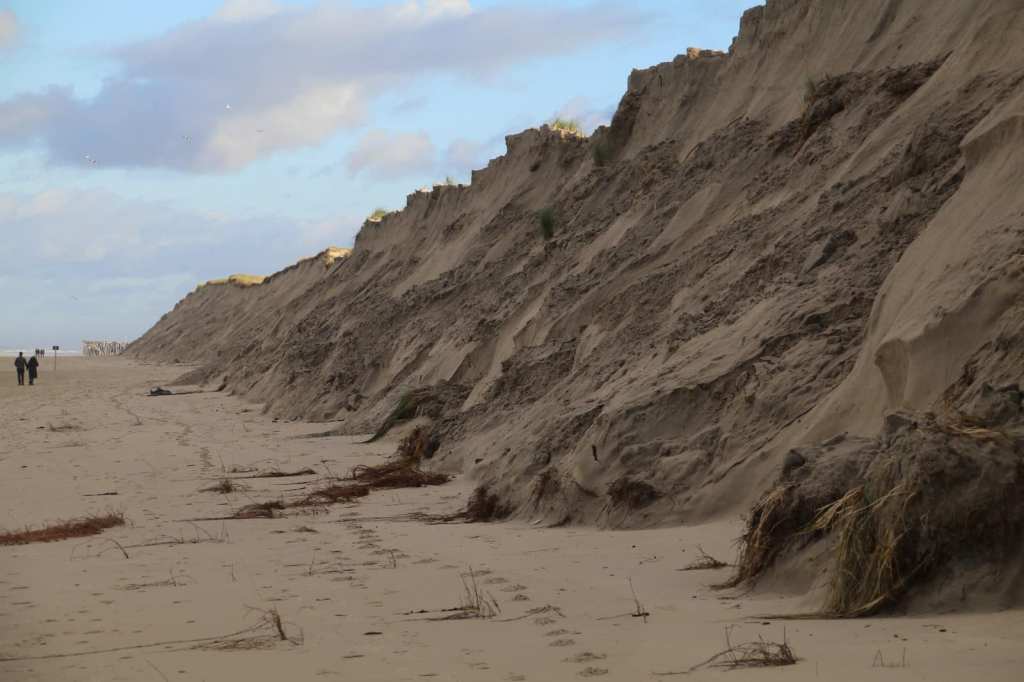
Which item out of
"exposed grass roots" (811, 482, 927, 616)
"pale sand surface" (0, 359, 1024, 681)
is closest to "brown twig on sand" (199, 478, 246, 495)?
"pale sand surface" (0, 359, 1024, 681)

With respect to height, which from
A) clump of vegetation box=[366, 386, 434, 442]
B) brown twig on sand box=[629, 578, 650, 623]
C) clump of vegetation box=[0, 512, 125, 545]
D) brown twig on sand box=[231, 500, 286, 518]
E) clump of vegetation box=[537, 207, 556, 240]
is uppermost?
clump of vegetation box=[537, 207, 556, 240]

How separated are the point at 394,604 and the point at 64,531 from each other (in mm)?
3685

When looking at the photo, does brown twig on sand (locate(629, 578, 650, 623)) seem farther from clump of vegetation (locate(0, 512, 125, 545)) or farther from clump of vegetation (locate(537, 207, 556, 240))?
clump of vegetation (locate(537, 207, 556, 240))

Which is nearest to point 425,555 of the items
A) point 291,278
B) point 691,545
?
point 691,545

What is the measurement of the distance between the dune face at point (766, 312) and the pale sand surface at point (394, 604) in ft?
1.68

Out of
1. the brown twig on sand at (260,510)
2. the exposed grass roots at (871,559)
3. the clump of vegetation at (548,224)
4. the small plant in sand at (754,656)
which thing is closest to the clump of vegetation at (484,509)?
the brown twig on sand at (260,510)

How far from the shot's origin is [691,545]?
21.5 ft

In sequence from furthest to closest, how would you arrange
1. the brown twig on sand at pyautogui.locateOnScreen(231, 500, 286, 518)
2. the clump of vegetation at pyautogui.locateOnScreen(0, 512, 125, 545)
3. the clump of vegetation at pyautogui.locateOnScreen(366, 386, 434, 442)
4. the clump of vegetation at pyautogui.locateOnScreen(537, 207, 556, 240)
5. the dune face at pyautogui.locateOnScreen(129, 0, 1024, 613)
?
the clump of vegetation at pyautogui.locateOnScreen(537, 207, 556, 240), the clump of vegetation at pyautogui.locateOnScreen(366, 386, 434, 442), the brown twig on sand at pyautogui.locateOnScreen(231, 500, 286, 518), the clump of vegetation at pyautogui.locateOnScreen(0, 512, 125, 545), the dune face at pyautogui.locateOnScreen(129, 0, 1024, 613)

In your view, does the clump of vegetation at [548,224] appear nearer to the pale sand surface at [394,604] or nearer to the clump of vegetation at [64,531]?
the pale sand surface at [394,604]

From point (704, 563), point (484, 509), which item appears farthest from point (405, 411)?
point (704, 563)

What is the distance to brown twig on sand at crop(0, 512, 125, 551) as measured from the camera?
7941 mm

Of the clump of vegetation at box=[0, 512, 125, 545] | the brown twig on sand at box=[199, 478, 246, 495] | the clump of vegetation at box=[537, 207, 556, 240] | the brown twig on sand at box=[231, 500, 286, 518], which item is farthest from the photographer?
the clump of vegetation at box=[537, 207, 556, 240]

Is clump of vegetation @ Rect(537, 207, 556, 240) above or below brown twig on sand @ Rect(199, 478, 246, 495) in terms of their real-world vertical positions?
above

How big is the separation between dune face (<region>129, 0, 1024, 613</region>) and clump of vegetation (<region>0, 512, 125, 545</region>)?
297 centimetres
